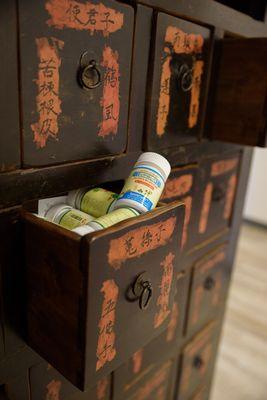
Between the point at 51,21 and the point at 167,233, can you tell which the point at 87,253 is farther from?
the point at 51,21

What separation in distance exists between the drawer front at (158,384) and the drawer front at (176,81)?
61 cm

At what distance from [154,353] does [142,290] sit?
1.52 feet

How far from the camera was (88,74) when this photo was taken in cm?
52

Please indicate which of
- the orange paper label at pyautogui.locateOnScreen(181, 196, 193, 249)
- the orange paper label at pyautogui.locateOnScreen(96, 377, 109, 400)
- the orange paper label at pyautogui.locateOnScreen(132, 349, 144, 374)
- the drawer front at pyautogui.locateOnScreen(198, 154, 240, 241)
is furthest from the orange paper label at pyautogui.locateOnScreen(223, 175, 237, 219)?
the orange paper label at pyautogui.locateOnScreen(96, 377, 109, 400)

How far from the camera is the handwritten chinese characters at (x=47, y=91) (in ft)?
1.51

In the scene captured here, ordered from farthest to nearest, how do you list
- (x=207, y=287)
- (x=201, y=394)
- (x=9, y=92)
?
(x=201, y=394) → (x=207, y=287) → (x=9, y=92)

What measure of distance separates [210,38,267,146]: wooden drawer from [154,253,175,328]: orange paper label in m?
0.35

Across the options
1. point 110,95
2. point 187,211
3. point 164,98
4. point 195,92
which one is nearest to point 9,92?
point 110,95

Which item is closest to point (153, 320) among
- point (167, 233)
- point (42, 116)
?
point (167, 233)

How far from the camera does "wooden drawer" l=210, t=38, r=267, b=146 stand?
0.73 m

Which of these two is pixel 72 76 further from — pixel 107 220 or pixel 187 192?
pixel 187 192

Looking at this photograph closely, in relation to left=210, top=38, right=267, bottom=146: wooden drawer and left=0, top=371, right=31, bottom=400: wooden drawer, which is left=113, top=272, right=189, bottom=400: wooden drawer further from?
left=210, top=38, right=267, bottom=146: wooden drawer

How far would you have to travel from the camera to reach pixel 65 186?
0.56m

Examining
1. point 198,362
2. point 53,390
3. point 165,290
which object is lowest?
point 198,362
